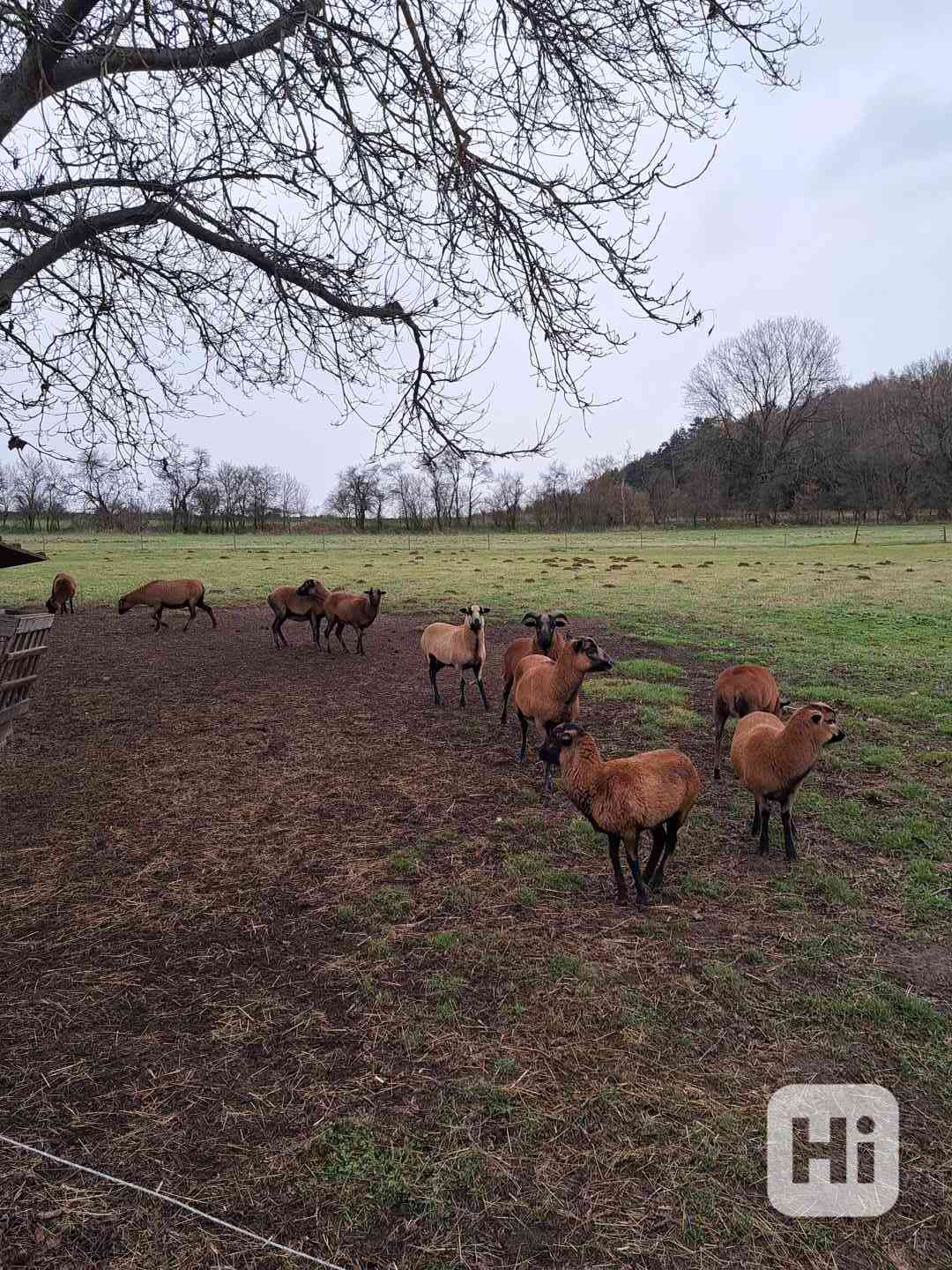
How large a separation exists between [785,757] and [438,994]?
2637 millimetres

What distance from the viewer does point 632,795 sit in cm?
379

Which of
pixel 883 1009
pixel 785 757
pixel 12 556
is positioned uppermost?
pixel 12 556

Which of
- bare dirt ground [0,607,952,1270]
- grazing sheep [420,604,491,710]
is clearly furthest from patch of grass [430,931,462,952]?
grazing sheep [420,604,491,710]

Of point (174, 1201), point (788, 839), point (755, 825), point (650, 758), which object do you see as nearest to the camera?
point (174, 1201)

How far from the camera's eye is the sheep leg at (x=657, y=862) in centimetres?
397

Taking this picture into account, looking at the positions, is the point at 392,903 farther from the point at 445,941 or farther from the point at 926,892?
the point at 926,892

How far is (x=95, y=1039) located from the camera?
2830 mm

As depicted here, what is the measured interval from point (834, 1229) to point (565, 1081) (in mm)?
946

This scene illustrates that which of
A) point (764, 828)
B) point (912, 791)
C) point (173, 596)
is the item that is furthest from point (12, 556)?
point (173, 596)

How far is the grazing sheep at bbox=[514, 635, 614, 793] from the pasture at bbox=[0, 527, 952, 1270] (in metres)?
0.59

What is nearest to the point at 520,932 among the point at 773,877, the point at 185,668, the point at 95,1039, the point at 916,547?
the point at 773,877

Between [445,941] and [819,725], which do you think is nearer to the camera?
[445,941]

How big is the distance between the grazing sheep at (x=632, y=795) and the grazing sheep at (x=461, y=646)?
158 inches

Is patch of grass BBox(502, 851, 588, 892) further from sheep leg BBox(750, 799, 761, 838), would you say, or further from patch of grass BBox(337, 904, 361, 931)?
sheep leg BBox(750, 799, 761, 838)
